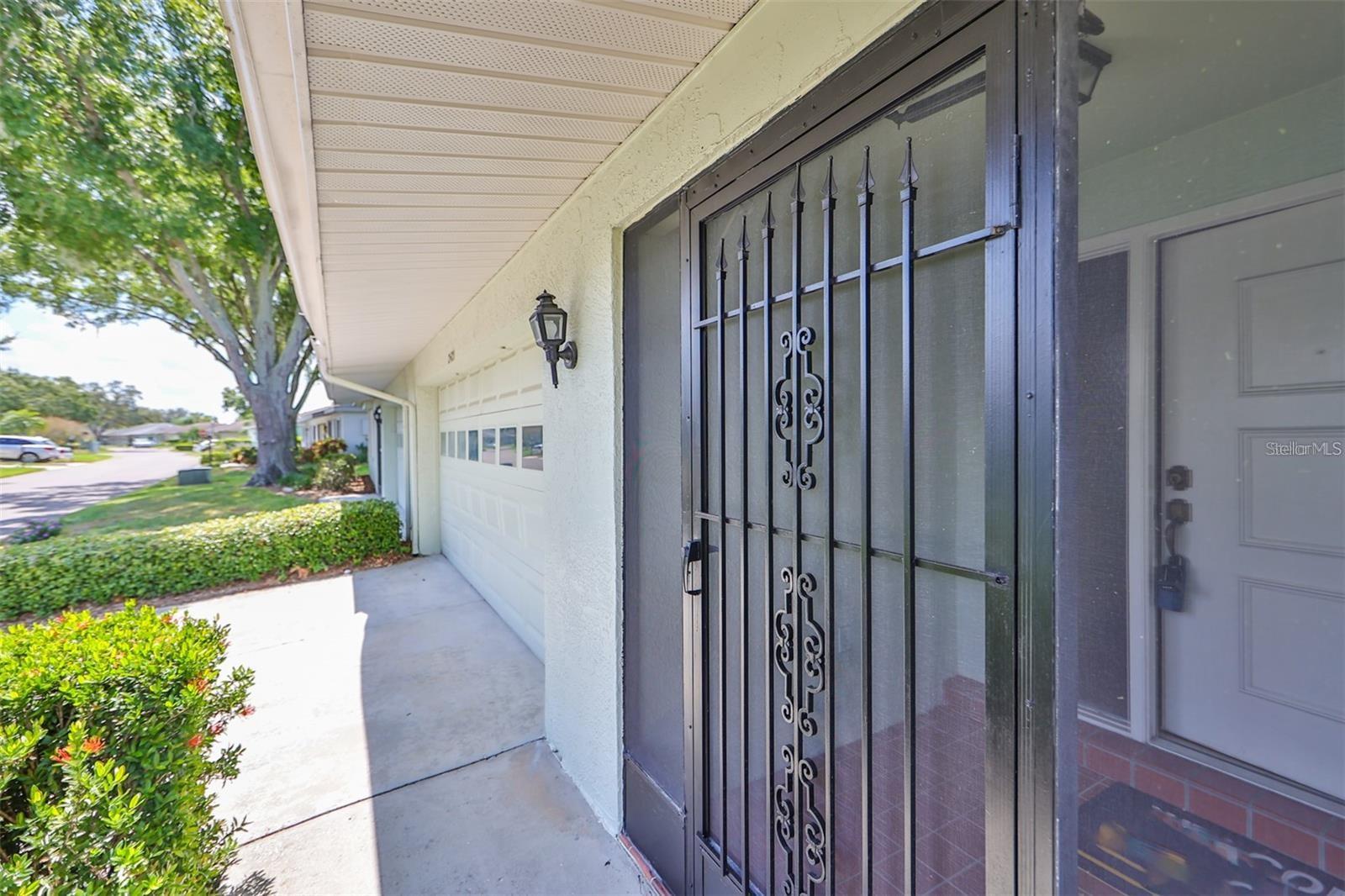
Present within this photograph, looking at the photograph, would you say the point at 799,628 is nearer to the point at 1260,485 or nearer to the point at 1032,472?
the point at 1032,472

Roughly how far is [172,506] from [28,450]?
17.4m

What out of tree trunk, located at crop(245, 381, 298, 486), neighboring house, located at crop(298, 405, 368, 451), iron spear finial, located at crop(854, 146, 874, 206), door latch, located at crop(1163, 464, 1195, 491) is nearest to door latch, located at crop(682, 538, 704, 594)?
iron spear finial, located at crop(854, 146, 874, 206)

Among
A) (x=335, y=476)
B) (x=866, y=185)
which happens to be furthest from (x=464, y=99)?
Result: (x=335, y=476)

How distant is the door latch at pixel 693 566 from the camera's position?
196 cm

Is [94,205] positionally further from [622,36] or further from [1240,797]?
[1240,797]

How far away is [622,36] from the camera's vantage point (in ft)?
5.13

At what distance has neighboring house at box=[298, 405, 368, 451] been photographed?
964 inches

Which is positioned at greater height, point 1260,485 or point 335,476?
point 1260,485

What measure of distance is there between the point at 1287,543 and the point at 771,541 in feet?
3.34

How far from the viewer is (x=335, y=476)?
620 inches

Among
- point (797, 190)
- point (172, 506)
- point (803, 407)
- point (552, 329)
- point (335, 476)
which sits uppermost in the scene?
point (797, 190)

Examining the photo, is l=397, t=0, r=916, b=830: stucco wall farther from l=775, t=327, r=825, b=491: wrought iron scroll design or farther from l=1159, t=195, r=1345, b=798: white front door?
l=1159, t=195, r=1345, b=798: white front door

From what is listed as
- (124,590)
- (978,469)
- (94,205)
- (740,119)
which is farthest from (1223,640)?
(94,205)

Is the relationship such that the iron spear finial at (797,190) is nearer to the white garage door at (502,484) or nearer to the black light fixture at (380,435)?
the white garage door at (502,484)
